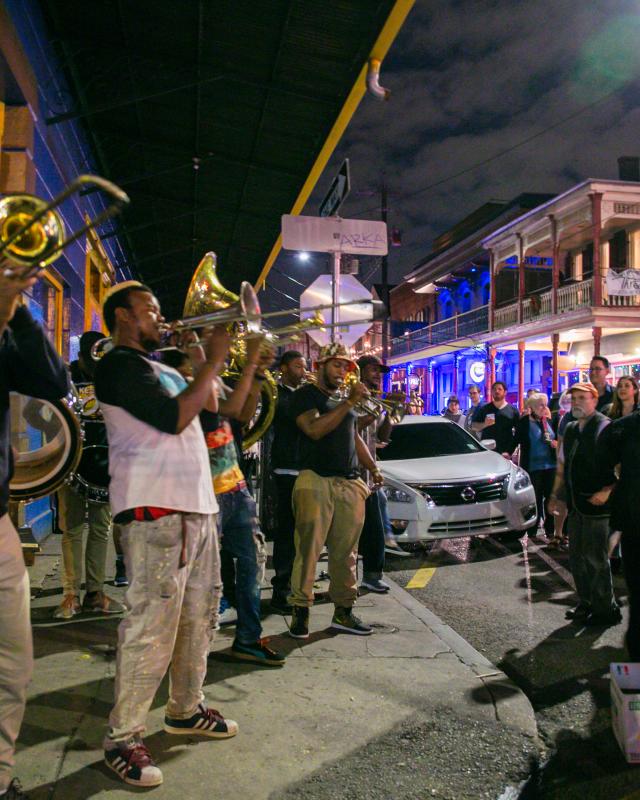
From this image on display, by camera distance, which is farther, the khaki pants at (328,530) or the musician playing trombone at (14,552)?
the khaki pants at (328,530)

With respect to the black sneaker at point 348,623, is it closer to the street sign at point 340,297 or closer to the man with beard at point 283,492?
the man with beard at point 283,492

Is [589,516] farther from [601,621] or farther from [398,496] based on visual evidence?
[398,496]

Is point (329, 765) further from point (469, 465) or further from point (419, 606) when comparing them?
point (469, 465)

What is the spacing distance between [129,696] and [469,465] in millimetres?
5965

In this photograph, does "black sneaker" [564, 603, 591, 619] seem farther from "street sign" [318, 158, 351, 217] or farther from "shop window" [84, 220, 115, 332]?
"shop window" [84, 220, 115, 332]

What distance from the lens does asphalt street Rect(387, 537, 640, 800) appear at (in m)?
3.16

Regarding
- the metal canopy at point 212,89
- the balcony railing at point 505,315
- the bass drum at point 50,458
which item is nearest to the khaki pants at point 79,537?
the bass drum at point 50,458

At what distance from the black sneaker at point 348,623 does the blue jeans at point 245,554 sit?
87 cm

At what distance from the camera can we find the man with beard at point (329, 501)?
4742 millimetres

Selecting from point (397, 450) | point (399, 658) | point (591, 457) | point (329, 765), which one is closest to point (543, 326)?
point (397, 450)

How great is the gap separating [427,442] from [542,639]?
4.16 meters

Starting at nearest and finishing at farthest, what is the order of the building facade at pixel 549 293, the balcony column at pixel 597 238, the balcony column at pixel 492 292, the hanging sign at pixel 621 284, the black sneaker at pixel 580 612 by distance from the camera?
the black sneaker at pixel 580 612 → the hanging sign at pixel 621 284 → the balcony column at pixel 597 238 → the building facade at pixel 549 293 → the balcony column at pixel 492 292

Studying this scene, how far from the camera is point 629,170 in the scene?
23.5m

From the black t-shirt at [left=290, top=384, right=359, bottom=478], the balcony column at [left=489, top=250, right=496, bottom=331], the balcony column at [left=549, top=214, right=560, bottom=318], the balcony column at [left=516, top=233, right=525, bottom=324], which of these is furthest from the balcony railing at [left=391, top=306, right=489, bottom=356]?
the black t-shirt at [left=290, top=384, right=359, bottom=478]
